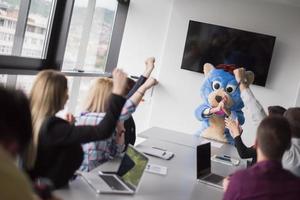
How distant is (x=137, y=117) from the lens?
606 centimetres

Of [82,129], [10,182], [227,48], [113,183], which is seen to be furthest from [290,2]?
[10,182]

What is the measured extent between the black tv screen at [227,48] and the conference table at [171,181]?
2.20m

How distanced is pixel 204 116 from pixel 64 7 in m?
1.89

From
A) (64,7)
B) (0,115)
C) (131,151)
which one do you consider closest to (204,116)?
(64,7)

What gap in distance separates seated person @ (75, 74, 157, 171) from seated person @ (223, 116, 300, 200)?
0.85 metres

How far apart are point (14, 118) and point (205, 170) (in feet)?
6.22

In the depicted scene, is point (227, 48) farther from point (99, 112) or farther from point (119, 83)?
point (119, 83)

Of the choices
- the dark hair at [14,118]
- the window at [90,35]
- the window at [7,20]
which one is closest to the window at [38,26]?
the window at [7,20]

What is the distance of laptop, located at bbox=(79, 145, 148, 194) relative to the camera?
80.9 inches

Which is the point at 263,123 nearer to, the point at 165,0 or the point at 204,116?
the point at 204,116

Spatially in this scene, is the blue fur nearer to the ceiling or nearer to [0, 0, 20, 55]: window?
the ceiling

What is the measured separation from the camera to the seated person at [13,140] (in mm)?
949

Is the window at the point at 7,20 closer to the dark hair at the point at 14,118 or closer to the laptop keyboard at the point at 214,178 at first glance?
the laptop keyboard at the point at 214,178

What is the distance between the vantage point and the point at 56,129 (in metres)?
1.84
